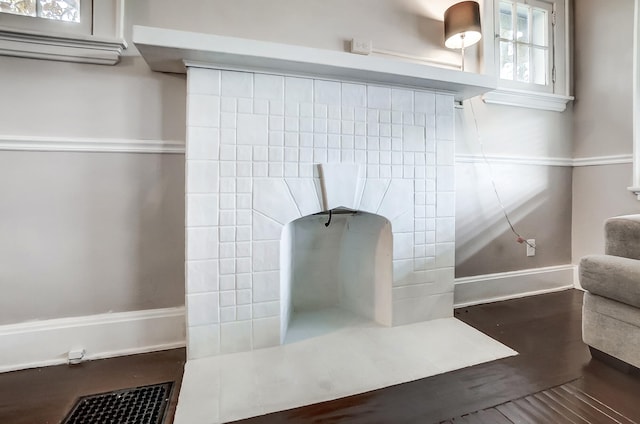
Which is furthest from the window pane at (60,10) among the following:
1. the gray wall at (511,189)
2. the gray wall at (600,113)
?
the gray wall at (600,113)

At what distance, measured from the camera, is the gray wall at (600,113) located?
2.20m

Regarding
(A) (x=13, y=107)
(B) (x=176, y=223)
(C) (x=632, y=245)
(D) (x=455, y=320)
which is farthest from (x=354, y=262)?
(A) (x=13, y=107)

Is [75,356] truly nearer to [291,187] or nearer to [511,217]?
[291,187]

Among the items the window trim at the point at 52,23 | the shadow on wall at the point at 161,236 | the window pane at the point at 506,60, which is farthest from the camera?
Result: the window pane at the point at 506,60

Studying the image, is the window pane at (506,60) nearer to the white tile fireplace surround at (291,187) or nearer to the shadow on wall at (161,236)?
the white tile fireplace surround at (291,187)

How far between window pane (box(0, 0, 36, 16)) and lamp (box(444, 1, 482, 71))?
2.27 meters

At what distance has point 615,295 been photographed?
1.37 m

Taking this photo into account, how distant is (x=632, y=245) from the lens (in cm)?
143

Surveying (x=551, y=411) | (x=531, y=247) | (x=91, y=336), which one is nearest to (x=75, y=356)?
(x=91, y=336)

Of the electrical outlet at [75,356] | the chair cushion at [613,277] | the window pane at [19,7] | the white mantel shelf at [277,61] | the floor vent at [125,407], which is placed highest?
the window pane at [19,7]

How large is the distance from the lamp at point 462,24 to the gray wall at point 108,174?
56cm

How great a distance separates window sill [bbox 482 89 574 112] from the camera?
87.7 inches

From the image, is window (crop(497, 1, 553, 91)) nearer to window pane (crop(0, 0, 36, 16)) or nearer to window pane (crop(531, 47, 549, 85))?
window pane (crop(531, 47, 549, 85))

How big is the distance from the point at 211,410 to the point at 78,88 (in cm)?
159
